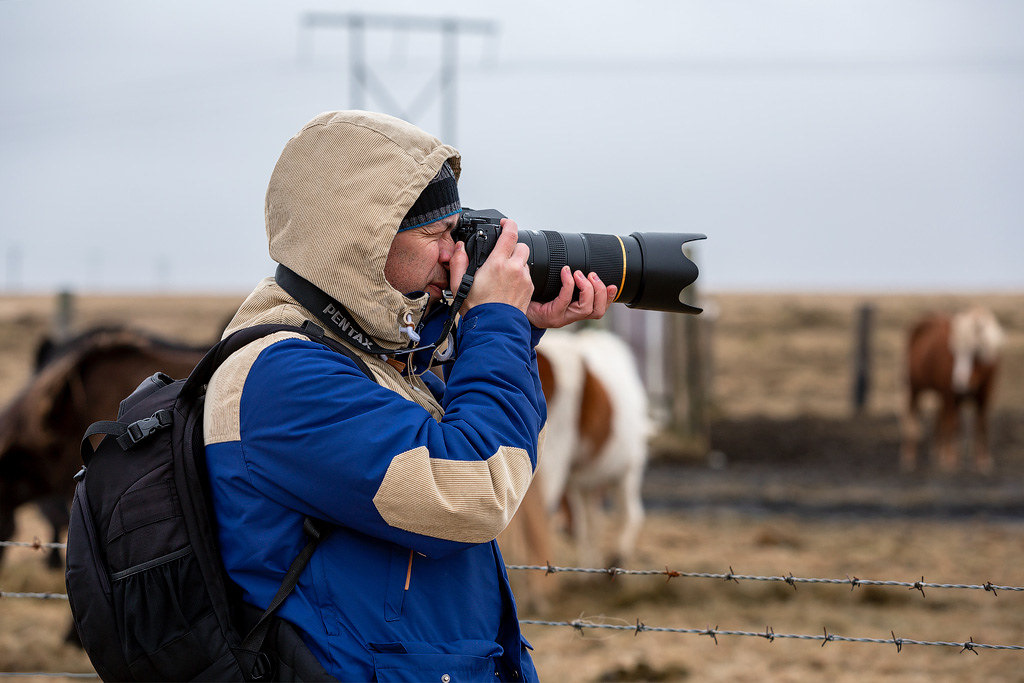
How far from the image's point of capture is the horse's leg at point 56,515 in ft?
16.9

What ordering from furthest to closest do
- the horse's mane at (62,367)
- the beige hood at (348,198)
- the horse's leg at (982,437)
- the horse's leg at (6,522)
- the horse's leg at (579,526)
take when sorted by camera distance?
the horse's leg at (982,437), the horse's leg at (579,526), the horse's leg at (6,522), the horse's mane at (62,367), the beige hood at (348,198)

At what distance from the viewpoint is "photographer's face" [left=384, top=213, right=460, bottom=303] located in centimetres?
150

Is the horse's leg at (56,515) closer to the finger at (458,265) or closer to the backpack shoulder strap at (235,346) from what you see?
the backpack shoulder strap at (235,346)

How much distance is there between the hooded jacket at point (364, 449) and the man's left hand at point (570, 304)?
10.1 inches

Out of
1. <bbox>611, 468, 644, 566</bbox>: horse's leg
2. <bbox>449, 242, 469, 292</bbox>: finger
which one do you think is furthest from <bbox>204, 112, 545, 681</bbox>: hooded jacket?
<bbox>611, 468, 644, 566</bbox>: horse's leg

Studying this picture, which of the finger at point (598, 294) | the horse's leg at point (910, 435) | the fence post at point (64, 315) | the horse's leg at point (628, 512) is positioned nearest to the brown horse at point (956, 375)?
the horse's leg at point (910, 435)

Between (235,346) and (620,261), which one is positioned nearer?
(235,346)

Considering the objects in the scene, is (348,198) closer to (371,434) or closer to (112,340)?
(371,434)

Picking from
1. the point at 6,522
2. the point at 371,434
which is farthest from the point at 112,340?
the point at 371,434

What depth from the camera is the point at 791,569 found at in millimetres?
5844

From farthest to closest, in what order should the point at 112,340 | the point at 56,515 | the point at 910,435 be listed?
the point at 910,435 < the point at 56,515 < the point at 112,340

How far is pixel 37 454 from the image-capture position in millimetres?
4668

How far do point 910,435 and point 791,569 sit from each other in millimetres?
5278

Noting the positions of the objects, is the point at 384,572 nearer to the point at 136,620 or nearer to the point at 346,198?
the point at 136,620
